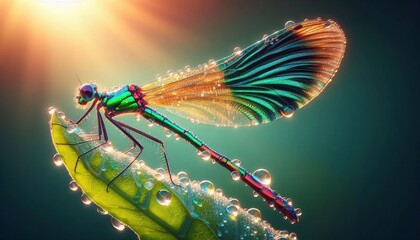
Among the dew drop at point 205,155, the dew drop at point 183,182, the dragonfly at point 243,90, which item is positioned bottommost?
the dew drop at point 183,182

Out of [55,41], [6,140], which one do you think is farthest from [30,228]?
[55,41]

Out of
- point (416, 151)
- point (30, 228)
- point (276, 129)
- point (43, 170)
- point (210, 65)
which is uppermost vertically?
point (416, 151)

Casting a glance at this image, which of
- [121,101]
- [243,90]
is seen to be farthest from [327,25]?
[121,101]

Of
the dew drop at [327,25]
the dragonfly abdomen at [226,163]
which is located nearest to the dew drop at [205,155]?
the dragonfly abdomen at [226,163]

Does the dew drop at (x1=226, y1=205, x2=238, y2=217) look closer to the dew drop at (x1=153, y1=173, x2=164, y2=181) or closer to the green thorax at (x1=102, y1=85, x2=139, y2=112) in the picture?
the dew drop at (x1=153, y1=173, x2=164, y2=181)

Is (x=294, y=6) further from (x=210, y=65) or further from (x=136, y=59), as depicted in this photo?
(x=210, y=65)

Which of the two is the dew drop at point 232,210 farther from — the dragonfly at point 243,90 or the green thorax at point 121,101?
the green thorax at point 121,101

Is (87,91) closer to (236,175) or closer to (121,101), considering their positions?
(121,101)
